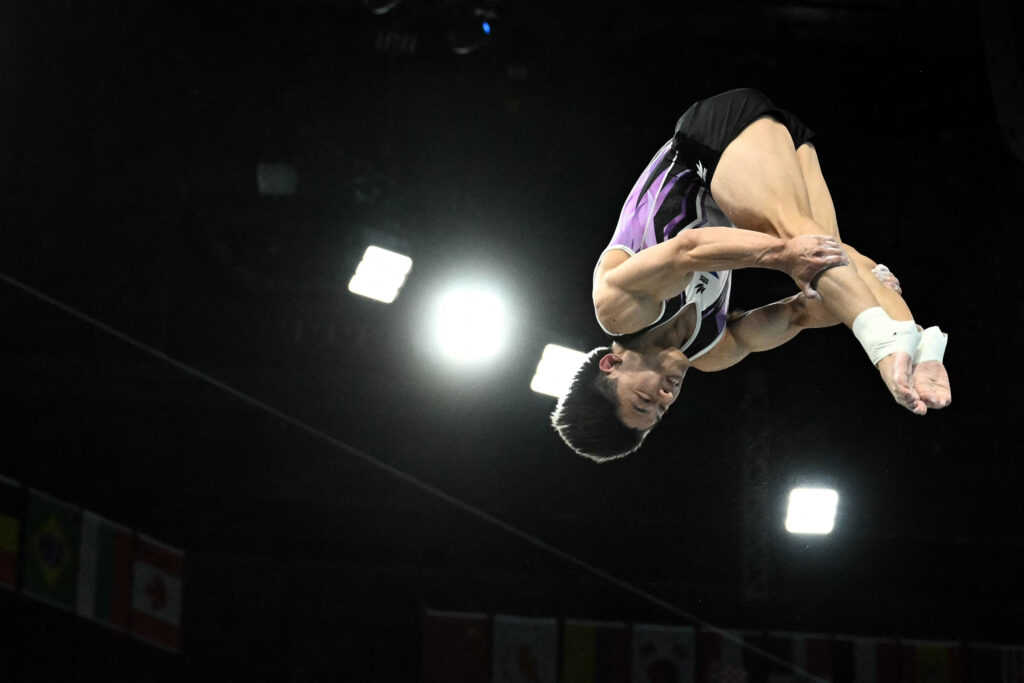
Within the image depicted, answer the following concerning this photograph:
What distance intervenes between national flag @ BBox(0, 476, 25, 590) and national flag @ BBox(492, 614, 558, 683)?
2471 mm

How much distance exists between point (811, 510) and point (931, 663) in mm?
999

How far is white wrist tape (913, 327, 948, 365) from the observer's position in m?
2.83

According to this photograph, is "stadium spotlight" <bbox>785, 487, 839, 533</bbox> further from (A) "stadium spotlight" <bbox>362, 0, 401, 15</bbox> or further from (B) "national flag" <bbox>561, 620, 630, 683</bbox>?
(A) "stadium spotlight" <bbox>362, 0, 401, 15</bbox>

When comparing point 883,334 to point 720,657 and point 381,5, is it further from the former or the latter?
point 720,657

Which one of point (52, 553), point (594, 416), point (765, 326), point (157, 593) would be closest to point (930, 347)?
point (765, 326)

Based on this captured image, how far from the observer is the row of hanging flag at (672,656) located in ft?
20.2

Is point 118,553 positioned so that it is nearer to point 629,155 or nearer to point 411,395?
point 411,395

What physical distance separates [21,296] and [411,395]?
6.57 ft

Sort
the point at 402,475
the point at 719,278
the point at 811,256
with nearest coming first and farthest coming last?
the point at 811,256 → the point at 719,278 → the point at 402,475

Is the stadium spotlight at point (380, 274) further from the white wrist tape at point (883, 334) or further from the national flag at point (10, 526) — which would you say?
the white wrist tape at point (883, 334)

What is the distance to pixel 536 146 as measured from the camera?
5.65 m

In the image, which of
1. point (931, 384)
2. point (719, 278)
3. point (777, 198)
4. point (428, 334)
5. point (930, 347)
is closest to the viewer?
point (931, 384)

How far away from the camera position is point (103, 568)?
634 centimetres

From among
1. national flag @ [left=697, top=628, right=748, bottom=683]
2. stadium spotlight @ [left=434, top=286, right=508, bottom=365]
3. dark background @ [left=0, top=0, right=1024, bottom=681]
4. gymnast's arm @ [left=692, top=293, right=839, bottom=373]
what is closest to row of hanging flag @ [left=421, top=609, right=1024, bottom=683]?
national flag @ [left=697, top=628, right=748, bottom=683]
